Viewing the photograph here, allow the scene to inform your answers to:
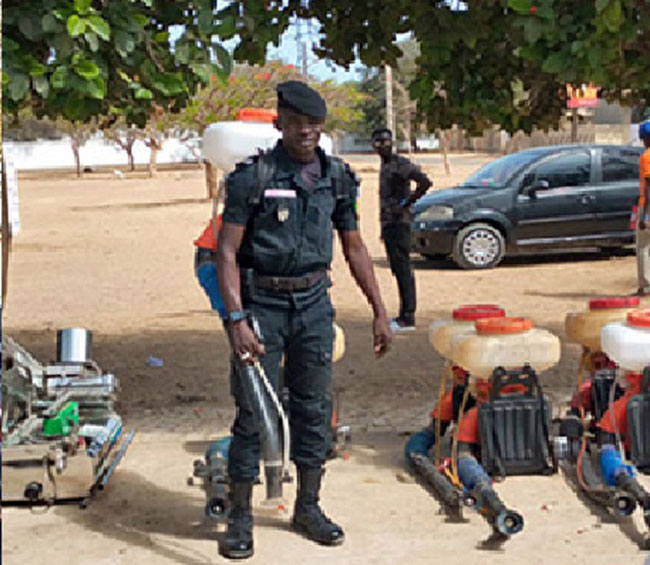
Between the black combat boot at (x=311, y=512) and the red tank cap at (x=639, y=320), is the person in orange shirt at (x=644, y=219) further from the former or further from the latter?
the black combat boot at (x=311, y=512)

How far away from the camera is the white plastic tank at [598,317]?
21.3 feet

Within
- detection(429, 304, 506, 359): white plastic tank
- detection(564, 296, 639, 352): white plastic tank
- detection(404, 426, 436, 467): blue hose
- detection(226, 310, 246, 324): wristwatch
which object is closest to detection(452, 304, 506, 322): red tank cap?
detection(429, 304, 506, 359): white plastic tank

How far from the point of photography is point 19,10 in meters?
5.73

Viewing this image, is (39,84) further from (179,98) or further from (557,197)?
(557,197)

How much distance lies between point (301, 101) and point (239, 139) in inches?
42.6


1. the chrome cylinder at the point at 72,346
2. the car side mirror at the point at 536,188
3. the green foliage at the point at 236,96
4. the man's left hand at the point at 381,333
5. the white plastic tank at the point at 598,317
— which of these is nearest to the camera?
the man's left hand at the point at 381,333

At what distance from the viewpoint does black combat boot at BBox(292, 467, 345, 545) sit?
17.0ft

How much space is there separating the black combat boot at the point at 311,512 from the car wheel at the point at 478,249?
1145 centimetres

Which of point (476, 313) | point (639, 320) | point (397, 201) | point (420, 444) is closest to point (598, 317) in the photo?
point (639, 320)

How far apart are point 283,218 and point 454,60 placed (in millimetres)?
2695

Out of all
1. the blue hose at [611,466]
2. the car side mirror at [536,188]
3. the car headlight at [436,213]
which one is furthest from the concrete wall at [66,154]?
the blue hose at [611,466]

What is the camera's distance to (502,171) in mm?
17062

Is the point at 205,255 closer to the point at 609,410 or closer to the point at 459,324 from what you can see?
the point at 459,324

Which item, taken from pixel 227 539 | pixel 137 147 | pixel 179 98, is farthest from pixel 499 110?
pixel 137 147
